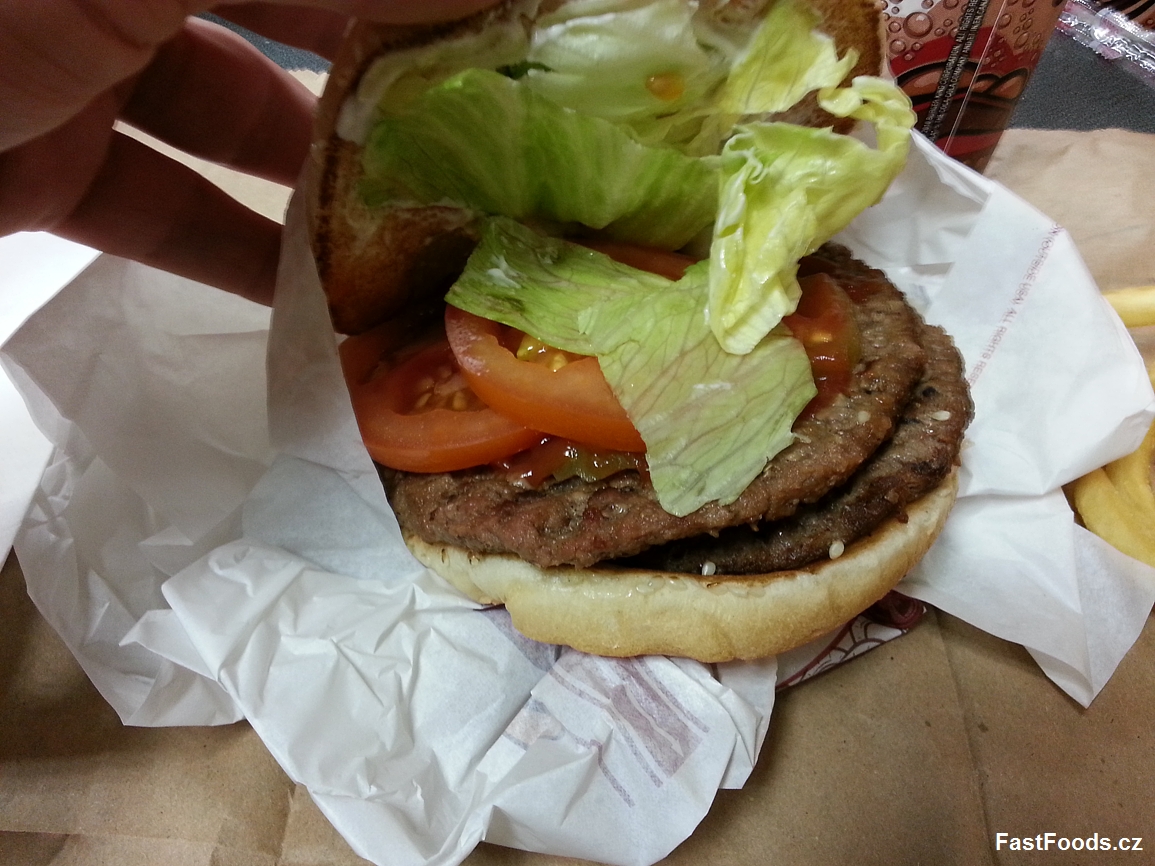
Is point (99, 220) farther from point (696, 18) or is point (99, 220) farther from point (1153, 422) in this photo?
point (1153, 422)

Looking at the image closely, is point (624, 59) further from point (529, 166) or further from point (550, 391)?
point (550, 391)

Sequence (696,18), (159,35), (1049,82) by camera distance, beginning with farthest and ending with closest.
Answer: (1049,82)
(696,18)
(159,35)

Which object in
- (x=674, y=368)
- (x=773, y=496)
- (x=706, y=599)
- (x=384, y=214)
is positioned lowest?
(x=706, y=599)

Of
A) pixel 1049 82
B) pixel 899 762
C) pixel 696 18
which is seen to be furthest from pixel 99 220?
pixel 1049 82

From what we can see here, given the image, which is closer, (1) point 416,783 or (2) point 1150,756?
(1) point 416,783

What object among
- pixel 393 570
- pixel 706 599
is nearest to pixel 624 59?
pixel 706 599
